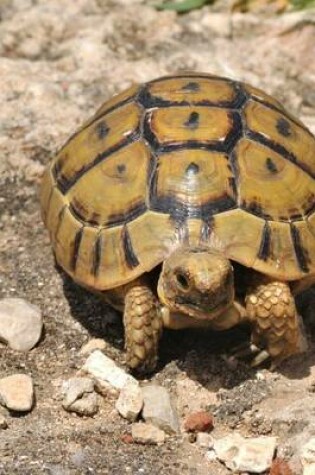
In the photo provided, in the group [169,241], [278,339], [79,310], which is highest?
[169,241]

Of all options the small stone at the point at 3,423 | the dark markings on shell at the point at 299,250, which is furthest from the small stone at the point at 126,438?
the dark markings on shell at the point at 299,250

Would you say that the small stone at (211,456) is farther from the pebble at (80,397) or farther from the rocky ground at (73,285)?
the pebble at (80,397)

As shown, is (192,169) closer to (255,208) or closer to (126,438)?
(255,208)

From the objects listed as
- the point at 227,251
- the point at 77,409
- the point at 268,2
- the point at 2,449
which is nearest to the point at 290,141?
the point at 227,251

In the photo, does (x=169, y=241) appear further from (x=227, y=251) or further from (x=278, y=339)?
(x=278, y=339)

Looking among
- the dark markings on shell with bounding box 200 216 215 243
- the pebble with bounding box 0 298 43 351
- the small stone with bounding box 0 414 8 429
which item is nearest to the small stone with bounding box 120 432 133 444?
the small stone with bounding box 0 414 8 429

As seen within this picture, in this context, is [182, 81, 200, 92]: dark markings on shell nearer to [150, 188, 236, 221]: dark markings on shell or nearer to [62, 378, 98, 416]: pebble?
[150, 188, 236, 221]: dark markings on shell
